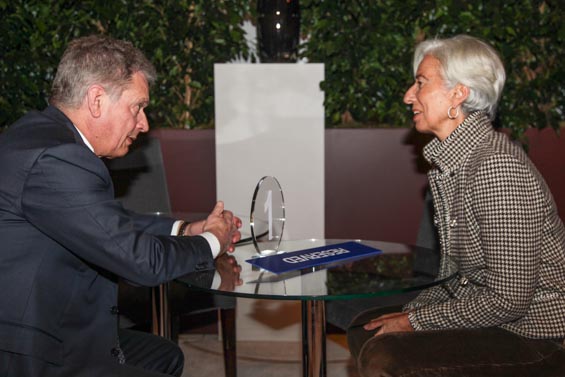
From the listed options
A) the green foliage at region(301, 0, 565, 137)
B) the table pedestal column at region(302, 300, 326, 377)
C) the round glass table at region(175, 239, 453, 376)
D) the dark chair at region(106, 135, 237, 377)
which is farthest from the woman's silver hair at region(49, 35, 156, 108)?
the green foliage at region(301, 0, 565, 137)

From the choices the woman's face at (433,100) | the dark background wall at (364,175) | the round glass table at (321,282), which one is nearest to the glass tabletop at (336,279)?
the round glass table at (321,282)

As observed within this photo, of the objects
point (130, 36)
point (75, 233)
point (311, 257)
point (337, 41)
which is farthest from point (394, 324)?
point (130, 36)

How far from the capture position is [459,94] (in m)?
2.35

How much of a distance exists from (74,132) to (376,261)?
1022 mm

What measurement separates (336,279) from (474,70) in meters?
0.79

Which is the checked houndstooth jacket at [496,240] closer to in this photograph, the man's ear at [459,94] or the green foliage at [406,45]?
the man's ear at [459,94]

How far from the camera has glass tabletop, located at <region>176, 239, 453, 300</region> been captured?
2014 millimetres

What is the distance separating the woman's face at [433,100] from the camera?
2.38 m

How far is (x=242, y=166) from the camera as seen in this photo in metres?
3.59

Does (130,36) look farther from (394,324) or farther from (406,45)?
(394,324)

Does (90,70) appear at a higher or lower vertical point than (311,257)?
higher

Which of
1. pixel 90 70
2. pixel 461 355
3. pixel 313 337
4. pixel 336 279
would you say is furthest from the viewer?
pixel 313 337

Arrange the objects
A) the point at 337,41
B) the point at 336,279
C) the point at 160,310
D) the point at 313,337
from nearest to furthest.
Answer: the point at 336,279 → the point at 313,337 → the point at 160,310 → the point at 337,41

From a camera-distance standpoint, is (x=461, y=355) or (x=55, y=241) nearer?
(x=55, y=241)
